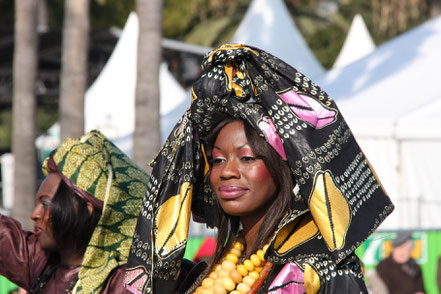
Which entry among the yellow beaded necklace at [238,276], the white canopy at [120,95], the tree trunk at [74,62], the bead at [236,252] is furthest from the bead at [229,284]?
the white canopy at [120,95]

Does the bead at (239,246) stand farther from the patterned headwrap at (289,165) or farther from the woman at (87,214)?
the woman at (87,214)

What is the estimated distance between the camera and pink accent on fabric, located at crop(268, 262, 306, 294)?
6.93 feet

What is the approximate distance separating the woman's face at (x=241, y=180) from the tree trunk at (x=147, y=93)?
516 centimetres

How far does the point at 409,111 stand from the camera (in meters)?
8.92

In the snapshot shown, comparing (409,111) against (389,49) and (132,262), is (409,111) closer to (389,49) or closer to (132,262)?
(389,49)

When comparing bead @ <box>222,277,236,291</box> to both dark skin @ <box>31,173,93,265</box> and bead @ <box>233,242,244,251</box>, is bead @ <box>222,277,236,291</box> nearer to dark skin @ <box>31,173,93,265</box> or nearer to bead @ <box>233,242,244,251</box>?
bead @ <box>233,242,244,251</box>

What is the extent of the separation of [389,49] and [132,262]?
872 cm

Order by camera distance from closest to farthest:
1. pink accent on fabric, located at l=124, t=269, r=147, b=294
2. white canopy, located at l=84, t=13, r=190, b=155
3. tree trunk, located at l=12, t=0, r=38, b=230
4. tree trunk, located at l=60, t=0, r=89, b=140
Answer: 1. pink accent on fabric, located at l=124, t=269, r=147, b=294
2. tree trunk, located at l=60, t=0, r=89, b=140
3. tree trunk, located at l=12, t=0, r=38, b=230
4. white canopy, located at l=84, t=13, r=190, b=155

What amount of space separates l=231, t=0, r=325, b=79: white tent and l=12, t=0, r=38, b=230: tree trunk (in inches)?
169

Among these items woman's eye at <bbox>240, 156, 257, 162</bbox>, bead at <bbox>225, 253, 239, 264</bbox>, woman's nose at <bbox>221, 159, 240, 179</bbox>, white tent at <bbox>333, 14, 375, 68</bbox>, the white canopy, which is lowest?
the white canopy

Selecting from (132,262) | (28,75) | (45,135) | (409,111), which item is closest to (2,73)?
(45,135)

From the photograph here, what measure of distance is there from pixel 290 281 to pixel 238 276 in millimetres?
265

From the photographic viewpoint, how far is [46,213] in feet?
10.2

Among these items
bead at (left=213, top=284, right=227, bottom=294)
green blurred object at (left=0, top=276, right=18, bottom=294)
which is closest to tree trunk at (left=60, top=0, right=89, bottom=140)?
green blurred object at (left=0, top=276, right=18, bottom=294)
